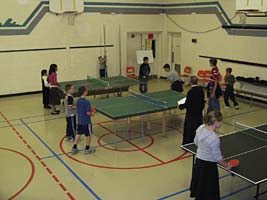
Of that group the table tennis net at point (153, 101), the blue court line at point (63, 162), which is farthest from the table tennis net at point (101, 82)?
the blue court line at point (63, 162)

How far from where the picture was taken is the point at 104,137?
879cm

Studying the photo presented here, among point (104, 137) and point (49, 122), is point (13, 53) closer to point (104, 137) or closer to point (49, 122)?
point (49, 122)

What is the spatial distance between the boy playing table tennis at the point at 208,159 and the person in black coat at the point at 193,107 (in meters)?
2.20

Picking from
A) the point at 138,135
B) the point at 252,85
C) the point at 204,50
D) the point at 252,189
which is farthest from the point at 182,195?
the point at 204,50

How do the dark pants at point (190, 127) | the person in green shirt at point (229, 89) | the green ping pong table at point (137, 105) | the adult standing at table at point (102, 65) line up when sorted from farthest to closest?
the adult standing at table at point (102, 65)
the person in green shirt at point (229, 89)
the green ping pong table at point (137, 105)
the dark pants at point (190, 127)

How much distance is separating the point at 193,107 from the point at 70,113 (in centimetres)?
312

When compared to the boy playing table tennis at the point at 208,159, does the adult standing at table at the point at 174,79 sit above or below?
above

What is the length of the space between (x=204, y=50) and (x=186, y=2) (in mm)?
2633

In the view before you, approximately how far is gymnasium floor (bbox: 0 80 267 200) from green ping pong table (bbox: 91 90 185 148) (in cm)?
83

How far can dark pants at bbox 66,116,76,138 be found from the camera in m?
8.24

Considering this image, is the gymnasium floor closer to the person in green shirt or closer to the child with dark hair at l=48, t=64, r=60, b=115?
the child with dark hair at l=48, t=64, r=60, b=115

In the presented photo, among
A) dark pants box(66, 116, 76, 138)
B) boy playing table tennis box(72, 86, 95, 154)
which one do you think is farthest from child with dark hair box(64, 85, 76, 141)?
boy playing table tennis box(72, 86, 95, 154)

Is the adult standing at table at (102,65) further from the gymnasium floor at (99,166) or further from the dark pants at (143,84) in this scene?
the gymnasium floor at (99,166)

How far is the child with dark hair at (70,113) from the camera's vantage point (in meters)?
7.83
